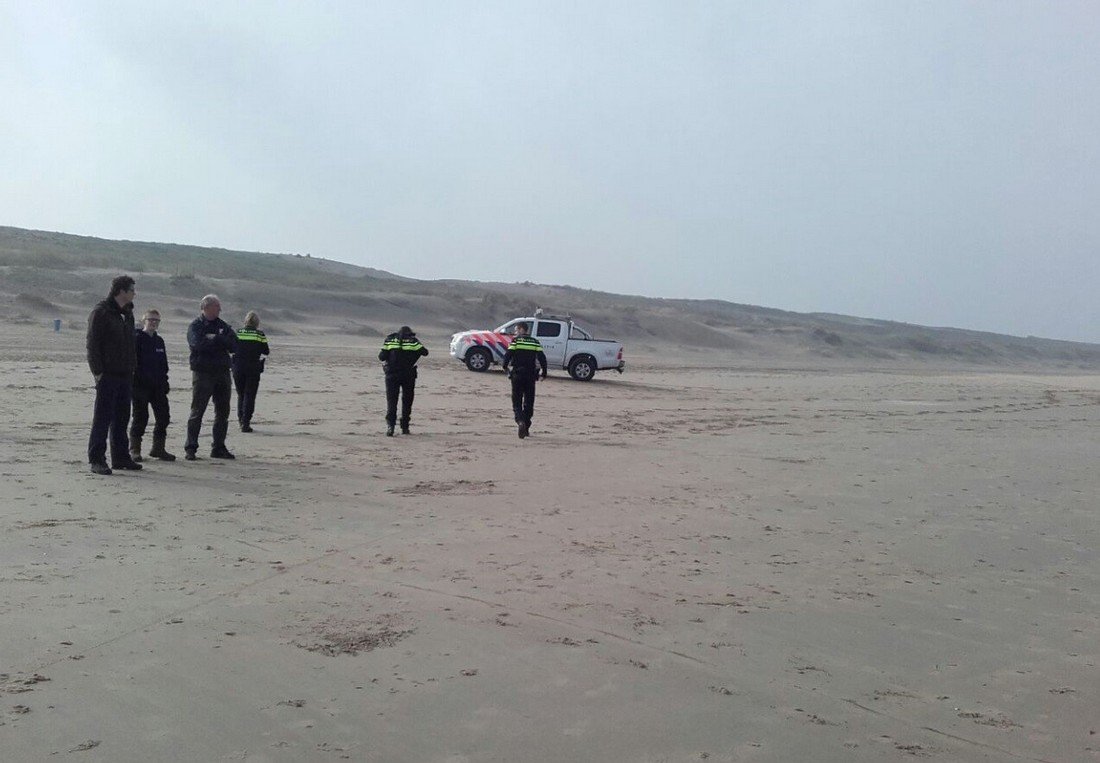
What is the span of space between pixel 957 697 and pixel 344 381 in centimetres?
1998

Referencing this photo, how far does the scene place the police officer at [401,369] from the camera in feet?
49.2

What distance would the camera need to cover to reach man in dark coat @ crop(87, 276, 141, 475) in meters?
10.2

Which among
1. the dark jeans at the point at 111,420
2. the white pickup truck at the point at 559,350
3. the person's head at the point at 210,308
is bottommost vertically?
the dark jeans at the point at 111,420

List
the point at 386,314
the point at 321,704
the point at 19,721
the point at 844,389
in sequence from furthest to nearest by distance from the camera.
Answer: the point at 386,314, the point at 844,389, the point at 321,704, the point at 19,721

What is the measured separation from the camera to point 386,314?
56.3m

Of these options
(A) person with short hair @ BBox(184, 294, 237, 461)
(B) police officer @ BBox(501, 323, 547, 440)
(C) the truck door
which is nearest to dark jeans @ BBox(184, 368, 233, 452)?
(A) person with short hair @ BBox(184, 294, 237, 461)

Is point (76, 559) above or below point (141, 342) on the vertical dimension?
below

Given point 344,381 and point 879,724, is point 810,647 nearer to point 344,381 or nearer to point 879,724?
point 879,724

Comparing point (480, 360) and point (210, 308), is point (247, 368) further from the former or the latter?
point (480, 360)

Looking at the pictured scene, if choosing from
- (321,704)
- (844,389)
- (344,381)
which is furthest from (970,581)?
(844,389)

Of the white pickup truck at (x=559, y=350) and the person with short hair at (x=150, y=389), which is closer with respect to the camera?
the person with short hair at (x=150, y=389)

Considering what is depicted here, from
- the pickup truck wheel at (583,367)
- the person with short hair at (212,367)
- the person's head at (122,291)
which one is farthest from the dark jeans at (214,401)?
the pickup truck wheel at (583,367)

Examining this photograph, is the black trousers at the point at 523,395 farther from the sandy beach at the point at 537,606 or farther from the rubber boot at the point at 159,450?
the rubber boot at the point at 159,450

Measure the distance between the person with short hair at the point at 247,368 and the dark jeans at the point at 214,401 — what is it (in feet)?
7.82
